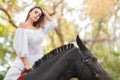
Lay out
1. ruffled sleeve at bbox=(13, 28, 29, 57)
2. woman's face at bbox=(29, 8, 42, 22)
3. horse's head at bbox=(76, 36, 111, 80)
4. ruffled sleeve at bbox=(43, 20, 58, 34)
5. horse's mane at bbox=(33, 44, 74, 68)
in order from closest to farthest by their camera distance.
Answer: horse's head at bbox=(76, 36, 111, 80)
horse's mane at bbox=(33, 44, 74, 68)
ruffled sleeve at bbox=(13, 28, 29, 57)
woman's face at bbox=(29, 8, 42, 22)
ruffled sleeve at bbox=(43, 20, 58, 34)

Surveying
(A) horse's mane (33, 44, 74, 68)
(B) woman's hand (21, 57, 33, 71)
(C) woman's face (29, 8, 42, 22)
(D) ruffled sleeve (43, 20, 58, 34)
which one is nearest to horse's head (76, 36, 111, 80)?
(A) horse's mane (33, 44, 74, 68)

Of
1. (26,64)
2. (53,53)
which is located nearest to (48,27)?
(26,64)

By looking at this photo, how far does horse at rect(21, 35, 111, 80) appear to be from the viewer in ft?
15.7

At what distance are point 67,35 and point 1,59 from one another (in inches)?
719

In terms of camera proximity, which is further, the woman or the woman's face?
the woman's face

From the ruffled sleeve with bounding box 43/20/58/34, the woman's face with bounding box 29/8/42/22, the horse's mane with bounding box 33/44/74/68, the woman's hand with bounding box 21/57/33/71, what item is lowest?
the woman's hand with bounding box 21/57/33/71

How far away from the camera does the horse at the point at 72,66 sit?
15.7 feet

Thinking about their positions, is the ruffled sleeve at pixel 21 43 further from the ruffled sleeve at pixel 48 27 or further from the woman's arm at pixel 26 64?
the ruffled sleeve at pixel 48 27

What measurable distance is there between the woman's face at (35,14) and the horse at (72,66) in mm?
709

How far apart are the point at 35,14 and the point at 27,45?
42 cm

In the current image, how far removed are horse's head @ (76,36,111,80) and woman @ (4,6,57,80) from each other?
0.69 meters

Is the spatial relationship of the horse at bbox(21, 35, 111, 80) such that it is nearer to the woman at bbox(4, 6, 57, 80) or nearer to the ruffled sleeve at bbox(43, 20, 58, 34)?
the woman at bbox(4, 6, 57, 80)

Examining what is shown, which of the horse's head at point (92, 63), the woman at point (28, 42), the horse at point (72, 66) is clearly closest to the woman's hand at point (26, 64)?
the woman at point (28, 42)

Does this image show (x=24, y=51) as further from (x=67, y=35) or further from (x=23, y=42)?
(x=67, y=35)
